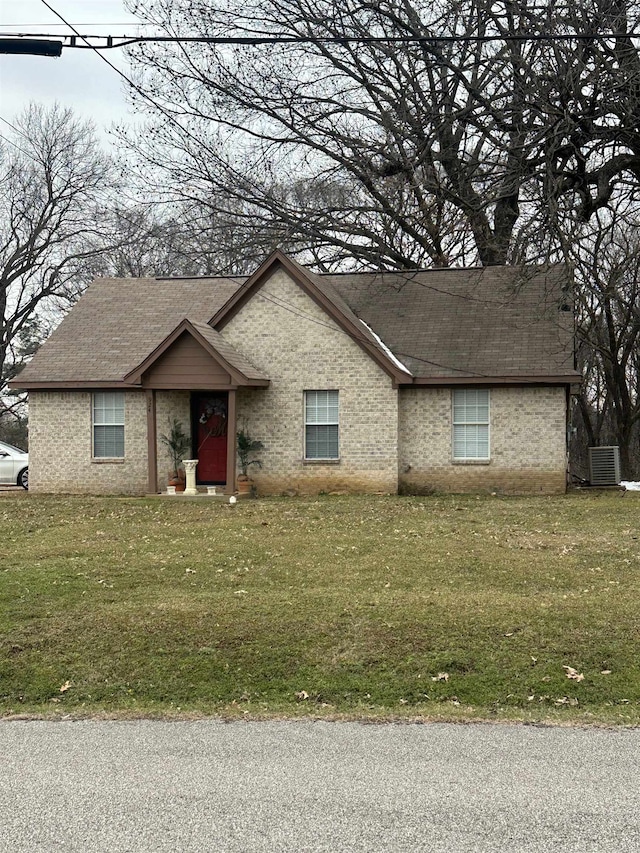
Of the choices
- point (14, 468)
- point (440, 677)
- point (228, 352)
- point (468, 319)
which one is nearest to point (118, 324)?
point (228, 352)

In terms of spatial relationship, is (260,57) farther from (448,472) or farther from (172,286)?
(448,472)

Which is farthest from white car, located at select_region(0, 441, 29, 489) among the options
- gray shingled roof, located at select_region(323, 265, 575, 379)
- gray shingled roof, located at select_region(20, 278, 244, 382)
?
gray shingled roof, located at select_region(323, 265, 575, 379)

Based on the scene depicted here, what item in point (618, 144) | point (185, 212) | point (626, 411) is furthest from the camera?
point (626, 411)

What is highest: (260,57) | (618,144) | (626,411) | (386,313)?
(260,57)

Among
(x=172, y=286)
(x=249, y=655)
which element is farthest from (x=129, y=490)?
(x=249, y=655)

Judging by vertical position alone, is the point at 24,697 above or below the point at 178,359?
below

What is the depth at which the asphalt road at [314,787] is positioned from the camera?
14.6 ft

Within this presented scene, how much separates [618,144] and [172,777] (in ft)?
56.6

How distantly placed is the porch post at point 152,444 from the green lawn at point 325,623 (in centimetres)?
A: 684

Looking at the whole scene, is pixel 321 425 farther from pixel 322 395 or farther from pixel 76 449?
pixel 76 449

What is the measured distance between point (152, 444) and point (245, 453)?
2141mm

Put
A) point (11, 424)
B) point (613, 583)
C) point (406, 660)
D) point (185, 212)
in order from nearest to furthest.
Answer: point (406, 660) → point (613, 583) → point (185, 212) → point (11, 424)

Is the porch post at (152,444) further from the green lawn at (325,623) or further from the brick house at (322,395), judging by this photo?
the green lawn at (325,623)

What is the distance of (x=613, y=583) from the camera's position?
400 inches
